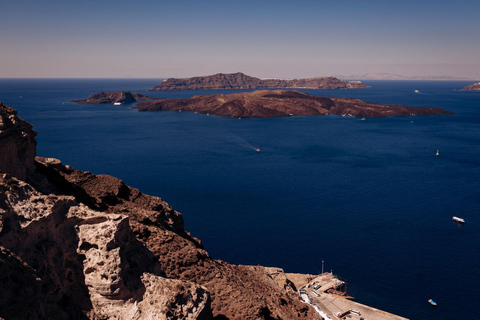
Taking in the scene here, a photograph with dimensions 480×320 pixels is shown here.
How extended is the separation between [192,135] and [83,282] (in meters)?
141

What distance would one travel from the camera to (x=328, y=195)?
8212 cm

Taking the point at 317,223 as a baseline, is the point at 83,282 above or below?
above

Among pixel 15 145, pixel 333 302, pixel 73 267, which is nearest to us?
pixel 73 267

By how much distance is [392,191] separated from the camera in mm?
85250

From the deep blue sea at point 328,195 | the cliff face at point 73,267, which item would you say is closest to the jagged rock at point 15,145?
the cliff face at point 73,267

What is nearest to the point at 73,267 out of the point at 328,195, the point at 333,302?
the point at 333,302

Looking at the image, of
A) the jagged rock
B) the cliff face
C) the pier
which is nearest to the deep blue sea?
the pier

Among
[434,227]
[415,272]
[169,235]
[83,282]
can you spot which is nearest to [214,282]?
[169,235]

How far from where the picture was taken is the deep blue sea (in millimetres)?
51500

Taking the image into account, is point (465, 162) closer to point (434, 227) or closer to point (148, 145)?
point (434, 227)

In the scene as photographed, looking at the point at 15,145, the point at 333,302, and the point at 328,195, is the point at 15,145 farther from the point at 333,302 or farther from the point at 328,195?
the point at 328,195

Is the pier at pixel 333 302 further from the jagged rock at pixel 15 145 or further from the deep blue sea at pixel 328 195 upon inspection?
the jagged rock at pixel 15 145

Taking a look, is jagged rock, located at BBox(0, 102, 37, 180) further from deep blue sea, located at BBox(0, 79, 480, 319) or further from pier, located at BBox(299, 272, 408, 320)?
deep blue sea, located at BBox(0, 79, 480, 319)

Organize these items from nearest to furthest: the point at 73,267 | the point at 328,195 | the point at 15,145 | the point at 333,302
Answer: the point at 73,267, the point at 15,145, the point at 333,302, the point at 328,195
